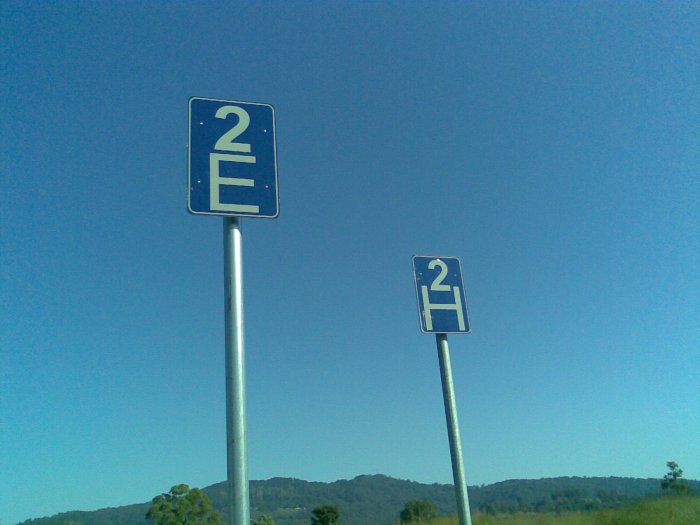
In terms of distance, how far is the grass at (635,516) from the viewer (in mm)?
12445

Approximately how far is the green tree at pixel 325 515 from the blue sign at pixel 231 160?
8357 cm

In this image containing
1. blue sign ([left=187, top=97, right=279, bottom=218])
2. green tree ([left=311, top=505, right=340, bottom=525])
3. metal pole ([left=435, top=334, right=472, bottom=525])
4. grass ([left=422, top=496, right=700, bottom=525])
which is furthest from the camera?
green tree ([left=311, top=505, right=340, bottom=525])

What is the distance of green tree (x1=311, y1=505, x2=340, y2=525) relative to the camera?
77.5m

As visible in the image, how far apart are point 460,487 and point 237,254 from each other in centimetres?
294

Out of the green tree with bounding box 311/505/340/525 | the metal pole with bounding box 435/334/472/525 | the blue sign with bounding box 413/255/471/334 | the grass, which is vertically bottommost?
the green tree with bounding box 311/505/340/525

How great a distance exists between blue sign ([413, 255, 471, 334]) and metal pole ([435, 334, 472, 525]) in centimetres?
16

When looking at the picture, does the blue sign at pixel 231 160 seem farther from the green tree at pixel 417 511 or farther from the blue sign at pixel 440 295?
the green tree at pixel 417 511

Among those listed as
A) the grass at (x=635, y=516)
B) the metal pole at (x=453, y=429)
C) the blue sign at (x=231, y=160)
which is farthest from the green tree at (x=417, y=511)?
the blue sign at (x=231, y=160)

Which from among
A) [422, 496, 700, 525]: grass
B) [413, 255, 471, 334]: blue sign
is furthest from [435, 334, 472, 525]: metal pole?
[422, 496, 700, 525]: grass

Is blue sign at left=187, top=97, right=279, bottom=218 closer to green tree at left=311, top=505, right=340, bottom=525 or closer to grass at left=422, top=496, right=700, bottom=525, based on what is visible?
grass at left=422, top=496, right=700, bottom=525

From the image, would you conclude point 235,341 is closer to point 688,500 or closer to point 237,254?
point 237,254

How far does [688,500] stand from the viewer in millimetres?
13820

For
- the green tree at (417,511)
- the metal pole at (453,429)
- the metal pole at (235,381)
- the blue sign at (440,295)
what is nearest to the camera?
the metal pole at (235,381)

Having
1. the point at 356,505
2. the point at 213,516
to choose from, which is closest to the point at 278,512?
the point at 356,505
